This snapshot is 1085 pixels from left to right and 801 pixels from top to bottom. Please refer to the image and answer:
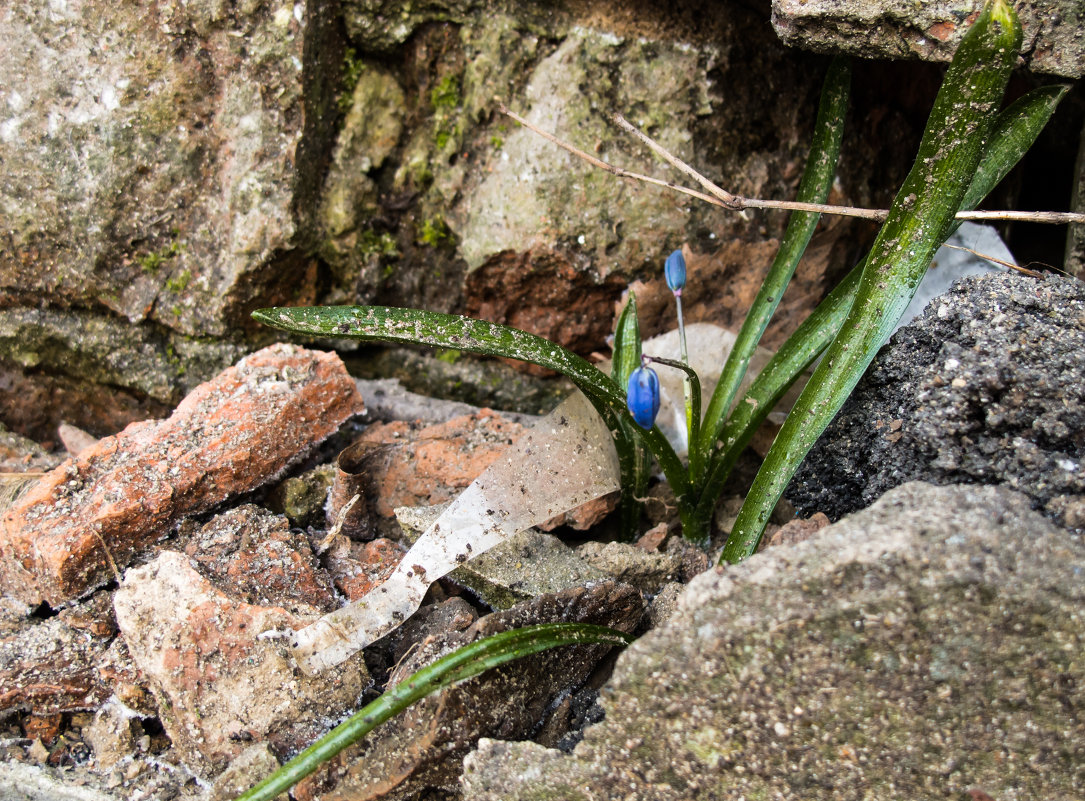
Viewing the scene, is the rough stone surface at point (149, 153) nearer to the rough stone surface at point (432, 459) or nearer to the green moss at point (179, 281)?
the green moss at point (179, 281)

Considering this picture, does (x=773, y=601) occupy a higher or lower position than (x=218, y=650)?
higher

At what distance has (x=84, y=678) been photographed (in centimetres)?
137

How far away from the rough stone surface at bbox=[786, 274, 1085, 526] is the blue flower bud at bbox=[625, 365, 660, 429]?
12.5 inches

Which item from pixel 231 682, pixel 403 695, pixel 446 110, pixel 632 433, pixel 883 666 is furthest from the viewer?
pixel 446 110

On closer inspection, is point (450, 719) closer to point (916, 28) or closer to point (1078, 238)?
point (916, 28)

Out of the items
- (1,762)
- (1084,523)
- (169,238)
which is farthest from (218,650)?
(1084,523)

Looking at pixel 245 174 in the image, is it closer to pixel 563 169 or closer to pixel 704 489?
pixel 563 169

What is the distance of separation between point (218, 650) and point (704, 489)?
0.87 m

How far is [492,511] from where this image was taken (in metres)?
1.41

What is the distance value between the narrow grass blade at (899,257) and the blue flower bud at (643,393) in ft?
0.65

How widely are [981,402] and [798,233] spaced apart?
1.78ft

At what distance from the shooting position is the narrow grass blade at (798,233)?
1553 mm

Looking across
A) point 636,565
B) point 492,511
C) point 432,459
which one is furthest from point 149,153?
point 636,565

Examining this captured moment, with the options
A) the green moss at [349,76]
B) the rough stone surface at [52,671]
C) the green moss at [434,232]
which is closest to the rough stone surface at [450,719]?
the rough stone surface at [52,671]
